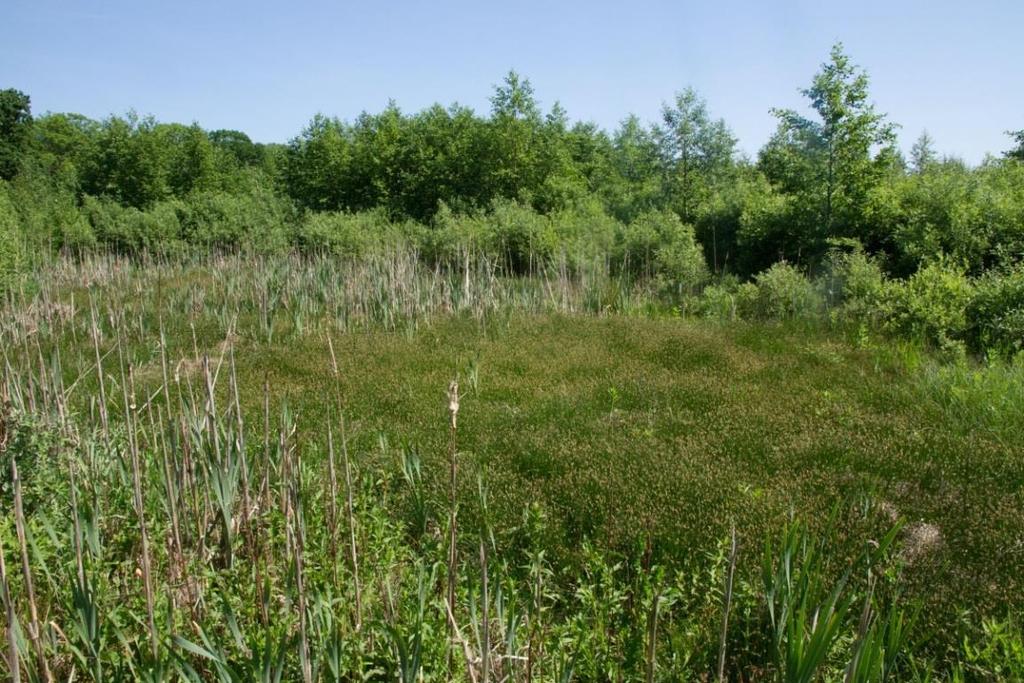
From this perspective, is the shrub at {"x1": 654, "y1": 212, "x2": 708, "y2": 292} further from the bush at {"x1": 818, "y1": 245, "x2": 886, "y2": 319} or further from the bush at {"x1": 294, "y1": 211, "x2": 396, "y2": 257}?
the bush at {"x1": 294, "y1": 211, "x2": 396, "y2": 257}

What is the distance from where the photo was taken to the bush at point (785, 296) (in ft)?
31.4

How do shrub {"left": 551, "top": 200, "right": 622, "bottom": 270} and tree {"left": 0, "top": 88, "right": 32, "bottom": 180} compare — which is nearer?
shrub {"left": 551, "top": 200, "right": 622, "bottom": 270}

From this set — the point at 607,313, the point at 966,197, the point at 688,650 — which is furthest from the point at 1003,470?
the point at 966,197

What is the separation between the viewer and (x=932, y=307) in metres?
7.74

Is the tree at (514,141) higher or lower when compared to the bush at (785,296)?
higher

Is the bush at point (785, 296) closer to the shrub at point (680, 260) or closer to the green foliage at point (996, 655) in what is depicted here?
the shrub at point (680, 260)

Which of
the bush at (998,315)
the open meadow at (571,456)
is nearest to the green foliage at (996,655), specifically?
the open meadow at (571,456)

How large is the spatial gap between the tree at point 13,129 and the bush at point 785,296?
4240 cm

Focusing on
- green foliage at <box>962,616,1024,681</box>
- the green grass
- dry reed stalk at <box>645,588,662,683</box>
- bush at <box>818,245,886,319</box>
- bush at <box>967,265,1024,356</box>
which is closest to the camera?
dry reed stalk at <box>645,588,662,683</box>

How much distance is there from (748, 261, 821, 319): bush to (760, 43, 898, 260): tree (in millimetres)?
1853

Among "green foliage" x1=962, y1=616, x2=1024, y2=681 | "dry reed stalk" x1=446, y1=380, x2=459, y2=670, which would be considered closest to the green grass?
"green foliage" x1=962, y1=616, x2=1024, y2=681

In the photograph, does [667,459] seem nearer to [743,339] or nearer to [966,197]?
[743,339]

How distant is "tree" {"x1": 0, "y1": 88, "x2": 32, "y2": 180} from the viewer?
38438 mm

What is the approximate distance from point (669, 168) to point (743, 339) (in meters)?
12.5
